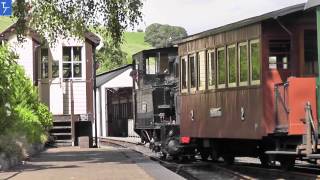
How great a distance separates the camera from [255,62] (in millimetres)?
15039

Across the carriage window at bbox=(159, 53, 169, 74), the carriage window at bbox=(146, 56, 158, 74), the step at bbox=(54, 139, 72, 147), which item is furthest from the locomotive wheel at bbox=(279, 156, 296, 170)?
the step at bbox=(54, 139, 72, 147)

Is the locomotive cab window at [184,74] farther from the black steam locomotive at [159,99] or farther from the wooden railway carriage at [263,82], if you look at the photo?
the black steam locomotive at [159,99]

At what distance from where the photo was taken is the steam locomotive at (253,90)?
13766 mm

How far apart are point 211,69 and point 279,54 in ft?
9.61

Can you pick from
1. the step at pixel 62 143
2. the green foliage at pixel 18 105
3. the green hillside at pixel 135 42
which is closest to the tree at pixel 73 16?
the green foliage at pixel 18 105

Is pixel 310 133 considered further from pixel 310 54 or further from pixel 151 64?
pixel 151 64

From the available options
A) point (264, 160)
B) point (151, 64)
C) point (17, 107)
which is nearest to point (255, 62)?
point (264, 160)

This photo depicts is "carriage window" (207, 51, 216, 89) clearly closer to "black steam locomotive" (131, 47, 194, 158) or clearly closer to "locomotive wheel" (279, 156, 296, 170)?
"locomotive wheel" (279, 156, 296, 170)

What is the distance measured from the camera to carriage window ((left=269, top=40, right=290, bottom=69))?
48.7 ft

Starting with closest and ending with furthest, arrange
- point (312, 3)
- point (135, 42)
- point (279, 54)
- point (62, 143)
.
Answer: point (312, 3)
point (279, 54)
point (62, 143)
point (135, 42)

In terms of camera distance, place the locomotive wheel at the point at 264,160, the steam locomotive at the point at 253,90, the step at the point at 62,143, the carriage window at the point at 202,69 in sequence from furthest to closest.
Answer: the step at the point at 62,143 → the carriage window at the point at 202,69 → the locomotive wheel at the point at 264,160 → the steam locomotive at the point at 253,90

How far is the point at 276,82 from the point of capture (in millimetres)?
14664

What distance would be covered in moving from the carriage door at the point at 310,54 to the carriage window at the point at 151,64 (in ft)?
36.6

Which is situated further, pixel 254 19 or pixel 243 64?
pixel 243 64
